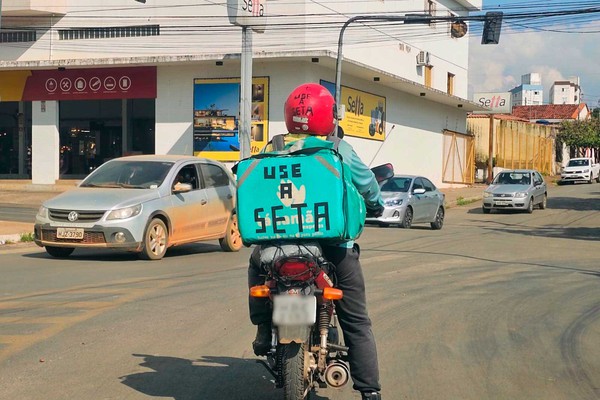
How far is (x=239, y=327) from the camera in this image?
299 inches

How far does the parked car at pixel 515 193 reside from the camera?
2905cm

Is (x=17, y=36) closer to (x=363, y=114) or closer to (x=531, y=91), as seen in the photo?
(x=363, y=114)

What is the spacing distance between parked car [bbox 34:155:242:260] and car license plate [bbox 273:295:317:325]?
8361 millimetres

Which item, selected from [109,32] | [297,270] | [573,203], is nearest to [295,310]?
[297,270]

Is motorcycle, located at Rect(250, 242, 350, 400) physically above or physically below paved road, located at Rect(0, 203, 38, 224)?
above

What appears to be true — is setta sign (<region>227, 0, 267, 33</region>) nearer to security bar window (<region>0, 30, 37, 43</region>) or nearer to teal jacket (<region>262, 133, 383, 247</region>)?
security bar window (<region>0, 30, 37, 43</region>)

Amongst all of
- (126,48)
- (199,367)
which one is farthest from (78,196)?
(126,48)

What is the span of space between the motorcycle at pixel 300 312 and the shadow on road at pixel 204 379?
860 millimetres

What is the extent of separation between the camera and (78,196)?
41.7 ft

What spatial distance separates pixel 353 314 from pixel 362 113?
3145 cm

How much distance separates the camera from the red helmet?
4.69m

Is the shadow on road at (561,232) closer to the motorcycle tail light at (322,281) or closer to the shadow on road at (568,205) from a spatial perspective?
the shadow on road at (568,205)

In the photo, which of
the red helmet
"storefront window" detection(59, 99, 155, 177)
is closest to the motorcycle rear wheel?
the red helmet

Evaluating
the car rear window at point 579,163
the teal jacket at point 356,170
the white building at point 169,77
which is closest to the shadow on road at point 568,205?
the white building at point 169,77
